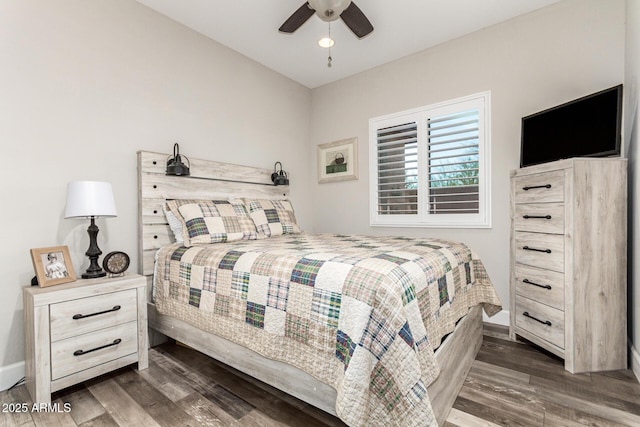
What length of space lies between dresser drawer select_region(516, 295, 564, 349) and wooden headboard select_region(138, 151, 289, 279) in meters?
2.72

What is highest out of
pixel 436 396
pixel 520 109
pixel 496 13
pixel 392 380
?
pixel 496 13

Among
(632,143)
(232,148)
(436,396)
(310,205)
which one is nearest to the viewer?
(436,396)

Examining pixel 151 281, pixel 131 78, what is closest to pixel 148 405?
pixel 151 281

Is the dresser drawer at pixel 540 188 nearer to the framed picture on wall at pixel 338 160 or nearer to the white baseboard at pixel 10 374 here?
the framed picture on wall at pixel 338 160

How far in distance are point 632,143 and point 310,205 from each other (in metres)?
3.15

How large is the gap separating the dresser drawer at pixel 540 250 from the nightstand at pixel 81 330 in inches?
109

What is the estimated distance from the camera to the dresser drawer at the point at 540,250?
213cm

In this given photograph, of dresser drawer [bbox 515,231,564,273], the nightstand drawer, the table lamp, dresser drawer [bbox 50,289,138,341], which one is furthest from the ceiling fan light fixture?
the nightstand drawer

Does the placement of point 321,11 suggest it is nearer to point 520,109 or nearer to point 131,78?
point 131,78

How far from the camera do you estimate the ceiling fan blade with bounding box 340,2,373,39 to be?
2.17 metres

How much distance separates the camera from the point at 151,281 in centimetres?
255

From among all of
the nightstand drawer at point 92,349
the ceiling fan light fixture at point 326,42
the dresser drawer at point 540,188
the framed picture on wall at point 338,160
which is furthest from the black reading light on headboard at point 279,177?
the dresser drawer at point 540,188

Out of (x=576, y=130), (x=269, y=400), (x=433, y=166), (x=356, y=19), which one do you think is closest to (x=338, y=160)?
(x=433, y=166)

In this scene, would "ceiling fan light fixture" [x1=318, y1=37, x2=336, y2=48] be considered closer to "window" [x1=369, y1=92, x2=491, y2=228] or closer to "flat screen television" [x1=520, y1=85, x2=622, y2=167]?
"window" [x1=369, y1=92, x2=491, y2=228]
